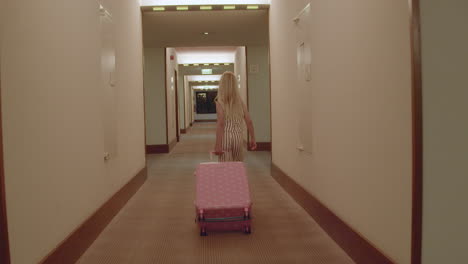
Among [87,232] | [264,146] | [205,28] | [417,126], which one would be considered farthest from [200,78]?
[417,126]

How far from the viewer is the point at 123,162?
5426 millimetres

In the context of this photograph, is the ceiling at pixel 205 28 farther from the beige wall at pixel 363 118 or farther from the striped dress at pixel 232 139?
the striped dress at pixel 232 139

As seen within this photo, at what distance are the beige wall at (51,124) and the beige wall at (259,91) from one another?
6.87 m

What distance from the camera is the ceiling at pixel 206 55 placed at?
15.6 m

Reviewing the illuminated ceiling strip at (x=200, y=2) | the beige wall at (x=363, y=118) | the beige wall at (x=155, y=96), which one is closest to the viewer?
the beige wall at (x=363, y=118)

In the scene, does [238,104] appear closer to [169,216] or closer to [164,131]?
Answer: [169,216]

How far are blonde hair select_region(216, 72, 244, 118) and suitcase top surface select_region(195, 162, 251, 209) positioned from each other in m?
0.73

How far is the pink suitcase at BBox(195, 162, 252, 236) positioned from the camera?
161 inches

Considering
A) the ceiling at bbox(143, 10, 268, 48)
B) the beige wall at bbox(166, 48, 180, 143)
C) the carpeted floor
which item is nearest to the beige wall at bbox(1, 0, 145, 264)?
the carpeted floor

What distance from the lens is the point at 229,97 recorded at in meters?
4.81

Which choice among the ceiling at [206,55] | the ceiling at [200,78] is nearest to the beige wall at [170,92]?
the ceiling at [206,55]

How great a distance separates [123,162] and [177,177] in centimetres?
219

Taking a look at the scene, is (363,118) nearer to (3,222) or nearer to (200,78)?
(3,222)

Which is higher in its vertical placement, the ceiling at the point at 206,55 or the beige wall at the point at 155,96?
the ceiling at the point at 206,55
